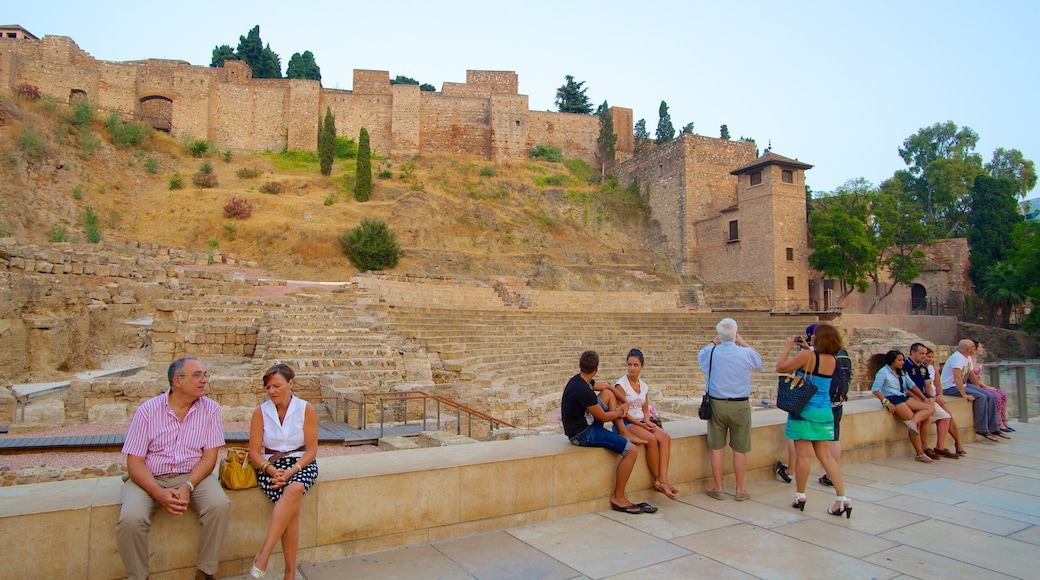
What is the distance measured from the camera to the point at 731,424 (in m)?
4.94

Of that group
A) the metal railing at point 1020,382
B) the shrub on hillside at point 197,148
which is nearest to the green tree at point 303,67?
the shrub on hillside at point 197,148

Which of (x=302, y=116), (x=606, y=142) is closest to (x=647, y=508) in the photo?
(x=302, y=116)

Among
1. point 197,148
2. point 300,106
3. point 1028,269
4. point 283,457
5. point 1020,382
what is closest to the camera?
point 283,457

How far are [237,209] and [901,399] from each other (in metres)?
29.0

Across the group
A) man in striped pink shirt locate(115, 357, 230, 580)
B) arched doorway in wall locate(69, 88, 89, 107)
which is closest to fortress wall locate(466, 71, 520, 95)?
arched doorway in wall locate(69, 88, 89, 107)

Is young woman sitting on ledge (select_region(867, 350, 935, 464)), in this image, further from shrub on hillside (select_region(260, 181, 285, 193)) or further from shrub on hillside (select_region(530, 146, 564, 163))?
shrub on hillside (select_region(530, 146, 564, 163))

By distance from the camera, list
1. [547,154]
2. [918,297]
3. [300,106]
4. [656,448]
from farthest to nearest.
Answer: [547,154] < [300,106] < [918,297] < [656,448]

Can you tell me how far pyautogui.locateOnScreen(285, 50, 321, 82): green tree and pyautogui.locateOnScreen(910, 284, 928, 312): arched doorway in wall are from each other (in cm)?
4817

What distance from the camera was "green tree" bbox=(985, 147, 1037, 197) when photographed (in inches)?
1732

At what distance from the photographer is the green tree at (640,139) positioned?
45469mm

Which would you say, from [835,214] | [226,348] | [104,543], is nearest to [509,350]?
[226,348]

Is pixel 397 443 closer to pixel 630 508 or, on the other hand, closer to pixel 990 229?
pixel 630 508

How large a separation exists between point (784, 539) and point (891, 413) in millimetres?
3348

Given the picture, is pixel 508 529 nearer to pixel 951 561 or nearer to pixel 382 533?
pixel 382 533
